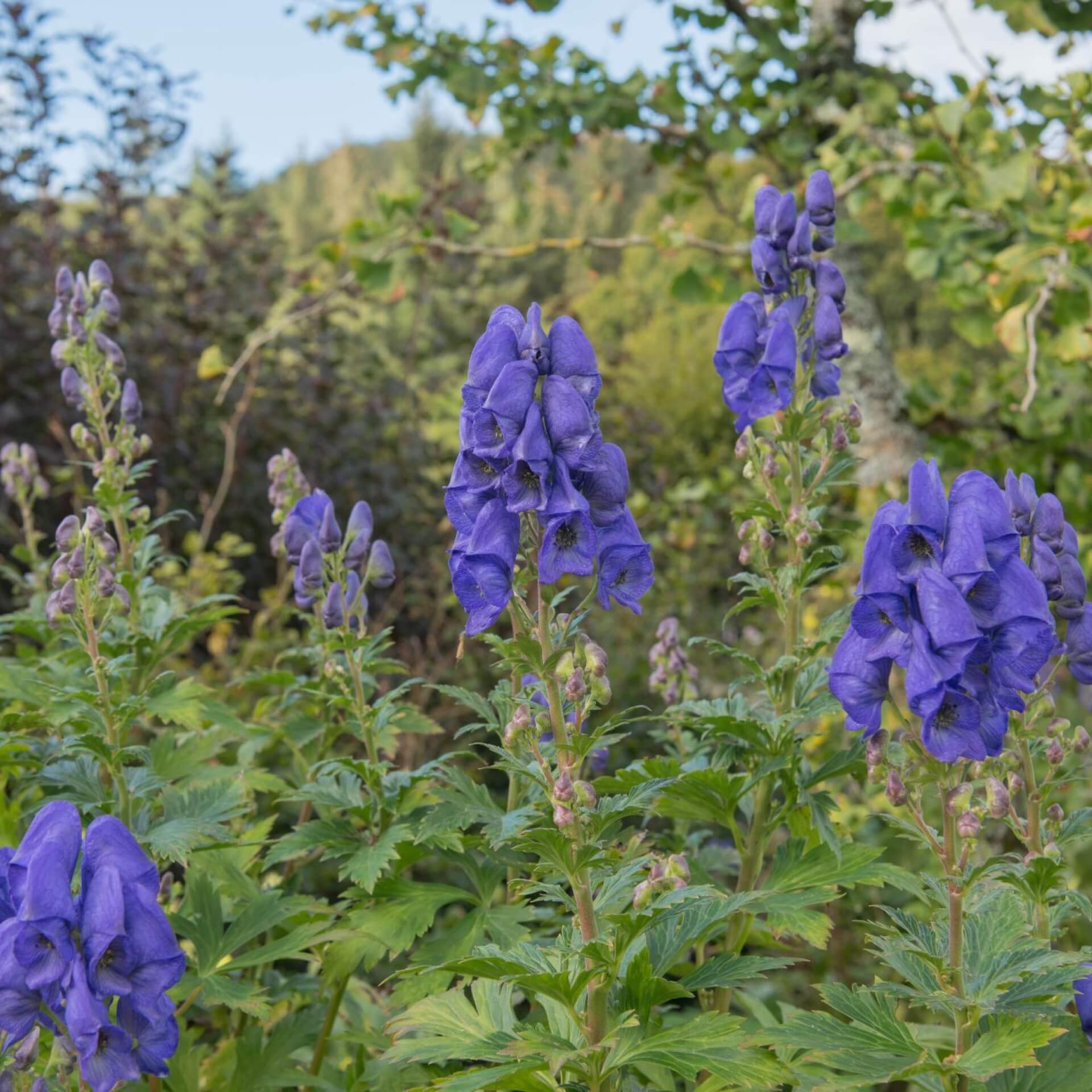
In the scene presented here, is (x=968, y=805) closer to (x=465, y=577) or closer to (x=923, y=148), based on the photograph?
(x=465, y=577)

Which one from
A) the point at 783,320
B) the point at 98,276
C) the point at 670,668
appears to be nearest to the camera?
the point at 783,320

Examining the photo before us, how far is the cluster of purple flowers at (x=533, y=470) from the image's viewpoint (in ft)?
5.64

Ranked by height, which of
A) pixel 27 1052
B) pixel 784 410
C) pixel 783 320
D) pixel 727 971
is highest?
pixel 783 320

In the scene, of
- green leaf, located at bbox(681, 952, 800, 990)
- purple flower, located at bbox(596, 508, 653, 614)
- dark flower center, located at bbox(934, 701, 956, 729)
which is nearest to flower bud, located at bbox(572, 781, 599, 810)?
purple flower, located at bbox(596, 508, 653, 614)

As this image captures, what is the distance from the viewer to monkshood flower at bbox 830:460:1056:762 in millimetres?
1625

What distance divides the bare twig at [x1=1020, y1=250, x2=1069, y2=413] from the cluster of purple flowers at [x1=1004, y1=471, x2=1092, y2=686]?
2187mm

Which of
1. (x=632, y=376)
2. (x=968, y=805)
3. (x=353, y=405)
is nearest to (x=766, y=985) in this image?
(x=968, y=805)

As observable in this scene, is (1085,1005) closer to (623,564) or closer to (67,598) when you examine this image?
(623,564)

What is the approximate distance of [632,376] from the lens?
13164 mm

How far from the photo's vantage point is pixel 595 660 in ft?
5.64

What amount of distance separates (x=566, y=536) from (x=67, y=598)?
3.92ft

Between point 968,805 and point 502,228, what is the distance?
21.4 meters

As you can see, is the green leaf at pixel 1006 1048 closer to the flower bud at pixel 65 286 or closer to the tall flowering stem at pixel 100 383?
the tall flowering stem at pixel 100 383

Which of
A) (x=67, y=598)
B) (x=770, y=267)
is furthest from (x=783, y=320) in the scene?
(x=67, y=598)
